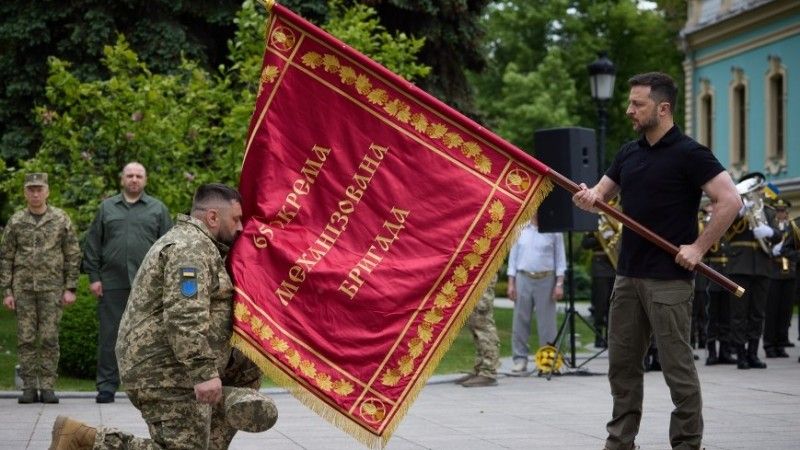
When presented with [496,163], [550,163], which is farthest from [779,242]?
[496,163]

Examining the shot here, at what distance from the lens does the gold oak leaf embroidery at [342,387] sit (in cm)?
793

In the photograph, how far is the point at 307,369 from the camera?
7.93 meters

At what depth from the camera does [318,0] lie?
2531 centimetres

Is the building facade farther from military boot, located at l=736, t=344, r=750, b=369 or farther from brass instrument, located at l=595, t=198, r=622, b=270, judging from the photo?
military boot, located at l=736, t=344, r=750, b=369

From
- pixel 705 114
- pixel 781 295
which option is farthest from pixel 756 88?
pixel 781 295

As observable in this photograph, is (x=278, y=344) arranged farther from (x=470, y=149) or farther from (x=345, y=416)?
(x=470, y=149)

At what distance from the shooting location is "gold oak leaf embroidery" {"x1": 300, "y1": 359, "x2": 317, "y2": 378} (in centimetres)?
793

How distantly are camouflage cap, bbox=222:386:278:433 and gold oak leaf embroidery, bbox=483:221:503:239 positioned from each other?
4.98ft

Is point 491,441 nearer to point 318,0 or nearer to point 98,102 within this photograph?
point 98,102

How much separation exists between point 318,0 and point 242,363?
17.6 meters

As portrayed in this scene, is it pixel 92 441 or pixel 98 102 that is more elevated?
pixel 98 102

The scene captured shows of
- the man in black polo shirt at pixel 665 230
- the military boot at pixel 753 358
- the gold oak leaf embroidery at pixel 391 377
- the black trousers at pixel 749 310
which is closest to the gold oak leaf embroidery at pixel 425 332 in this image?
the gold oak leaf embroidery at pixel 391 377

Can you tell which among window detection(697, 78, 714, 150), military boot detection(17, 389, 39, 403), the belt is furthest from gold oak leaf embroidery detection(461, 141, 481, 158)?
window detection(697, 78, 714, 150)

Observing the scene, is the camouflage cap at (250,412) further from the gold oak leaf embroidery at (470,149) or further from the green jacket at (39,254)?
the green jacket at (39,254)
